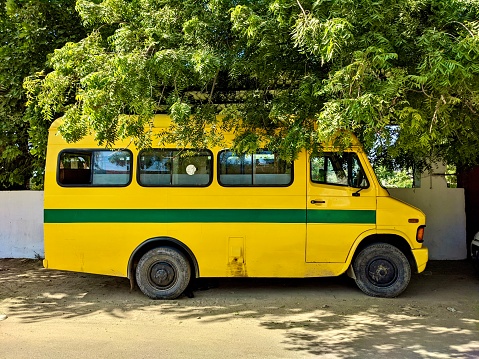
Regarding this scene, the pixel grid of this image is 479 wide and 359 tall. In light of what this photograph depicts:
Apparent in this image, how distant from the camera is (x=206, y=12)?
4.99m

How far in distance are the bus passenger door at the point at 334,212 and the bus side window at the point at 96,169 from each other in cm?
274

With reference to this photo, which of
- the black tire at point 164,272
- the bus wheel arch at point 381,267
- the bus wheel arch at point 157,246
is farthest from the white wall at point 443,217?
the black tire at point 164,272

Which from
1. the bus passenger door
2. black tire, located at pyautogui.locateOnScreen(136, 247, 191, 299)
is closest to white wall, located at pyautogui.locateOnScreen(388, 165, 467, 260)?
the bus passenger door

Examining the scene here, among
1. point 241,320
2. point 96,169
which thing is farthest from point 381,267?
point 96,169

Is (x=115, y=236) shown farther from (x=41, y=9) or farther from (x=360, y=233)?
(x=41, y=9)

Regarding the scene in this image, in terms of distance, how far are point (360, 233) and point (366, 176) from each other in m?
0.83

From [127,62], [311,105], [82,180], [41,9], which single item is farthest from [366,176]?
[41,9]

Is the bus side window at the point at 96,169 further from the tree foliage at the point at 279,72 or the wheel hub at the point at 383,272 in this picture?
the wheel hub at the point at 383,272

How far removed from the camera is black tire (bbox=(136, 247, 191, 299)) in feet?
19.8

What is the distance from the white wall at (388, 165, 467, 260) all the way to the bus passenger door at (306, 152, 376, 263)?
10.0ft

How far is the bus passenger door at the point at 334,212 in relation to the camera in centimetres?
591

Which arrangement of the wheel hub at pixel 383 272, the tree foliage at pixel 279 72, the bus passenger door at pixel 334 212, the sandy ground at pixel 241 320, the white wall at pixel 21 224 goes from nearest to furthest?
the tree foliage at pixel 279 72
the sandy ground at pixel 241 320
the bus passenger door at pixel 334 212
the wheel hub at pixel 383 272
the white wall at pixel 21 224

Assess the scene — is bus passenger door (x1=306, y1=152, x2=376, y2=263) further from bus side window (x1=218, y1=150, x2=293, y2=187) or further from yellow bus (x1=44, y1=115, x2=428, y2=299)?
bus side window (x1=218, y1=150, x2=293, y2=187)

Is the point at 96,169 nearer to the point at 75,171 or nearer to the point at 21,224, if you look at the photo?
the point at 75,171
